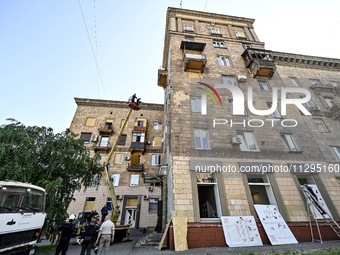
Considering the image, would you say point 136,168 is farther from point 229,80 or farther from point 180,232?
point 229,80

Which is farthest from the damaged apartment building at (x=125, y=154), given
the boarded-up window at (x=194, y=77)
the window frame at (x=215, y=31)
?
the window frame at (x=215, y=31)

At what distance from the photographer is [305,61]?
19781 mm

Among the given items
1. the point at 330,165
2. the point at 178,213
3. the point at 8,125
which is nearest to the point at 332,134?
the point at 330,165

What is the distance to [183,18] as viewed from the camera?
825 inches

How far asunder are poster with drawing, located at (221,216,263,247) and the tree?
9.08 metres

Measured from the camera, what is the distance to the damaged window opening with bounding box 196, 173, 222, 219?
8983 millimetres

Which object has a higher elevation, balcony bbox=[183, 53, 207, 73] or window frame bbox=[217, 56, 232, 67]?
window frame bbox=[217, 56, 232, 67]

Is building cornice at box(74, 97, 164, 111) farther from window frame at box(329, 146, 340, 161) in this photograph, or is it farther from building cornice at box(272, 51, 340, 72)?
window frame at box(329, 146, 340, 161)

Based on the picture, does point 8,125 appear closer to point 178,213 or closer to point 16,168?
point 16,168

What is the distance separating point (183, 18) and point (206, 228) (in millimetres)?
23926

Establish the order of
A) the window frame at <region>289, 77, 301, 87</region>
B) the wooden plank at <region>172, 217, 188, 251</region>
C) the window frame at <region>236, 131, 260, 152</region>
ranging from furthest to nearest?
the window frame at <region>289, 77, 301, 87</region>, the window frame at <region>236, 131, 260, 152</region>, the wooden plank at <region>172, 217, 188, 251</region>

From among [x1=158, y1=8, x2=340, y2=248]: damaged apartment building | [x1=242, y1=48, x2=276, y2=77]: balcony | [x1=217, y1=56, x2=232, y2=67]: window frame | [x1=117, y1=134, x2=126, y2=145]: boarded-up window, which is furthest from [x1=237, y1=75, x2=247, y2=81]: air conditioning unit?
[x1=117, y1=134, x2=126, y2=145]: boarded-up window

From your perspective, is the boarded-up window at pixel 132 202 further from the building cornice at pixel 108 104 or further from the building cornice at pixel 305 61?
the building cornice at pixel 305 61

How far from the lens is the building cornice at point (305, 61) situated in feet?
62.8
